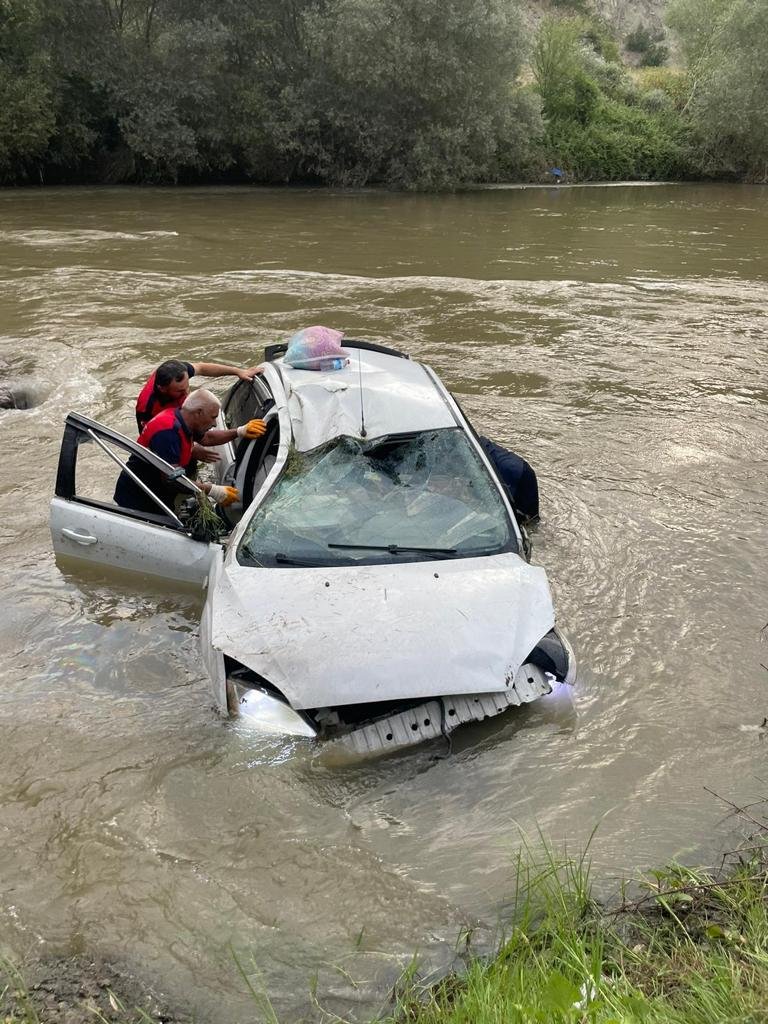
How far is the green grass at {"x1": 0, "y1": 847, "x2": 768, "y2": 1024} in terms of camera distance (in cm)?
263

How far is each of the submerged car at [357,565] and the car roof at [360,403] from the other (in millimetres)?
13

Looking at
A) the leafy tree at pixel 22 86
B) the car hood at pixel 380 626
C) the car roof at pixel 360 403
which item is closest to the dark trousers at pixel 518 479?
the car roof at pixel 360 403

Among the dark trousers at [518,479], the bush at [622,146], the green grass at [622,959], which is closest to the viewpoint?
the green grass at [622,959]

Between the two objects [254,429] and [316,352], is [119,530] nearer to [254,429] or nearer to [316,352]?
[254,429]

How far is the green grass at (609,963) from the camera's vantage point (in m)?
2.63

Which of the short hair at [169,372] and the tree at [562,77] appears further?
the tree at [562,77]

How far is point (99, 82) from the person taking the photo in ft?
95.9

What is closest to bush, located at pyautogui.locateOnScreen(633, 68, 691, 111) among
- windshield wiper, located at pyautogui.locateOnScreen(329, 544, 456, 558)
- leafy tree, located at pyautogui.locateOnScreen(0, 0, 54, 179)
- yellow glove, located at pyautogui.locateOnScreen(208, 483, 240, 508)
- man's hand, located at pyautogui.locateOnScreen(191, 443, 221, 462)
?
leafy tree, located at pyautogui.locateOnScreen(0, 0, 54, 179)

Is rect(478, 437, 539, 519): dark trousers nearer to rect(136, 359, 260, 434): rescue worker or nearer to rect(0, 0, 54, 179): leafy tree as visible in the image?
rect(136, 359, 260, 434): rescue worker

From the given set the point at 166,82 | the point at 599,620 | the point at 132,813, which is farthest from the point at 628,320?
the point at 166,82

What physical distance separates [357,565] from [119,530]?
187 centimetres

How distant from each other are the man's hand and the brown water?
3.96 ft

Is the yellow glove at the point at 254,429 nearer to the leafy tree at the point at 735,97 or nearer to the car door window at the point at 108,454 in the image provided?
the car door window at the point at 108,454

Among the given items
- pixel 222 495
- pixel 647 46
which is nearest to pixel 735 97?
pixel 647 46
